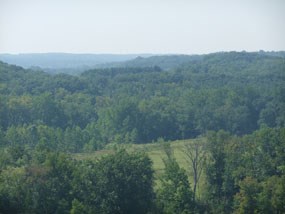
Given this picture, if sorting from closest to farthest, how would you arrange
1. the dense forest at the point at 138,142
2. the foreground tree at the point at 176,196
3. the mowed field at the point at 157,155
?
1. the foreground tree at the point at 176,196
2. the dense forest at the point at 138,142
3. the mowed field at the point at 157,155

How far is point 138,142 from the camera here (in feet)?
255

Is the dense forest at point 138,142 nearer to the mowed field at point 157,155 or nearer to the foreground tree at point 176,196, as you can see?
the foreground tree at point 176,196

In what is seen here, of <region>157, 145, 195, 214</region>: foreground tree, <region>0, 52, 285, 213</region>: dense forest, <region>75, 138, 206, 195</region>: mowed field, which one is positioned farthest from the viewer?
<region>75, 138, 206, 195</region>: mowed field

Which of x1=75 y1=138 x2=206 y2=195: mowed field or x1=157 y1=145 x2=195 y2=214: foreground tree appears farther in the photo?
x1=75 y1=138 x2=206 y2=195: mowed field

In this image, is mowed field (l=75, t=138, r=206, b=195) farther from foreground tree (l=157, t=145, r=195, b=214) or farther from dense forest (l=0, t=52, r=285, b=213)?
foreground tree (l=157, t=145, r=195, b=214)

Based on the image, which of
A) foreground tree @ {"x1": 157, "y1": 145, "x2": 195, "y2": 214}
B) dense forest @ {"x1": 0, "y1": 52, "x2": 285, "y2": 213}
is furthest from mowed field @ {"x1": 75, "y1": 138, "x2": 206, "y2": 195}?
foreground tree @ {"x1": 157, "y1": 145, "x2": 195, "y2": 214}

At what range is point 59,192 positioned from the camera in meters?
32.9

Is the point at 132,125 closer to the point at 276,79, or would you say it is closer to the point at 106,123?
the point at 106,123

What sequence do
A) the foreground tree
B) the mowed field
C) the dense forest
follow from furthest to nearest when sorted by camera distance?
1. the mowed field
2. the dense forest
3. the foreground tree

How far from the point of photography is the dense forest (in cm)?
3319

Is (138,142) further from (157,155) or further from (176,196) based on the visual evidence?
(176,196)

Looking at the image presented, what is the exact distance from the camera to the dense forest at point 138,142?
33188mm

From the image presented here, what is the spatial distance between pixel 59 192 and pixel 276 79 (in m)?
99.8

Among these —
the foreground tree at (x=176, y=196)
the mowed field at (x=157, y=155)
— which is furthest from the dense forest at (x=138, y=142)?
the mowed field at (x=157, y=155)
